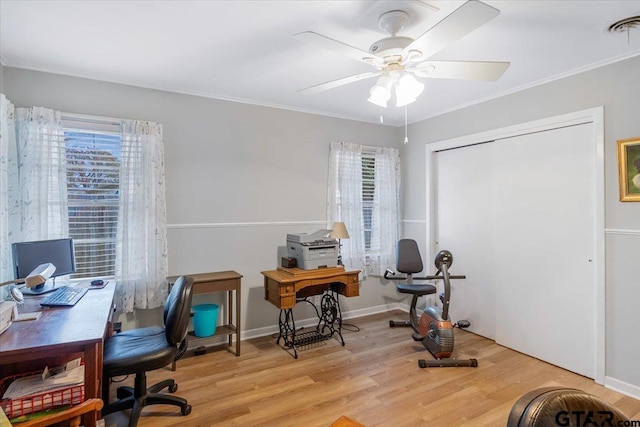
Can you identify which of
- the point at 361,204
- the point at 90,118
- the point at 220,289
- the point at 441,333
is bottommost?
the point at 441,333

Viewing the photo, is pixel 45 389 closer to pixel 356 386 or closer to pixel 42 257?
pixel 42 257

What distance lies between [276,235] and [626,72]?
3329mm

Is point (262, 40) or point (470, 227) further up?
point (262, 40)

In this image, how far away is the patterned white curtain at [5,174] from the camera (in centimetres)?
232

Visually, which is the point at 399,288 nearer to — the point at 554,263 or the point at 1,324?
the point at 554,263

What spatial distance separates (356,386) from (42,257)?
Answer: 8.26 ft

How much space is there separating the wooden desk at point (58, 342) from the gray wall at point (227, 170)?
47.0 inches

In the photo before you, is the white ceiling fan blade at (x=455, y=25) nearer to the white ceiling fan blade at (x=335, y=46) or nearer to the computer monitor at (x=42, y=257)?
the white ceiling fan blade at (x=335, y=46)

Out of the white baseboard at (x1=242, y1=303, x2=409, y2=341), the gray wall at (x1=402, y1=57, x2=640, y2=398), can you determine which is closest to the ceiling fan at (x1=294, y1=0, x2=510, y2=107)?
the gray wall at (x1=402, y1=57, x2=640, y2=398)

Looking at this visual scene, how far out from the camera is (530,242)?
3.16 meters

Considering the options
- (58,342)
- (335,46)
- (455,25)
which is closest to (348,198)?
(335,46)

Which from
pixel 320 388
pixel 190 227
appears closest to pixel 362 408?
pixel 320 388

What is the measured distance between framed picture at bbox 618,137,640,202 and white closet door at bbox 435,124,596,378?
0.21 m

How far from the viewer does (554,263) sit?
298 cm
